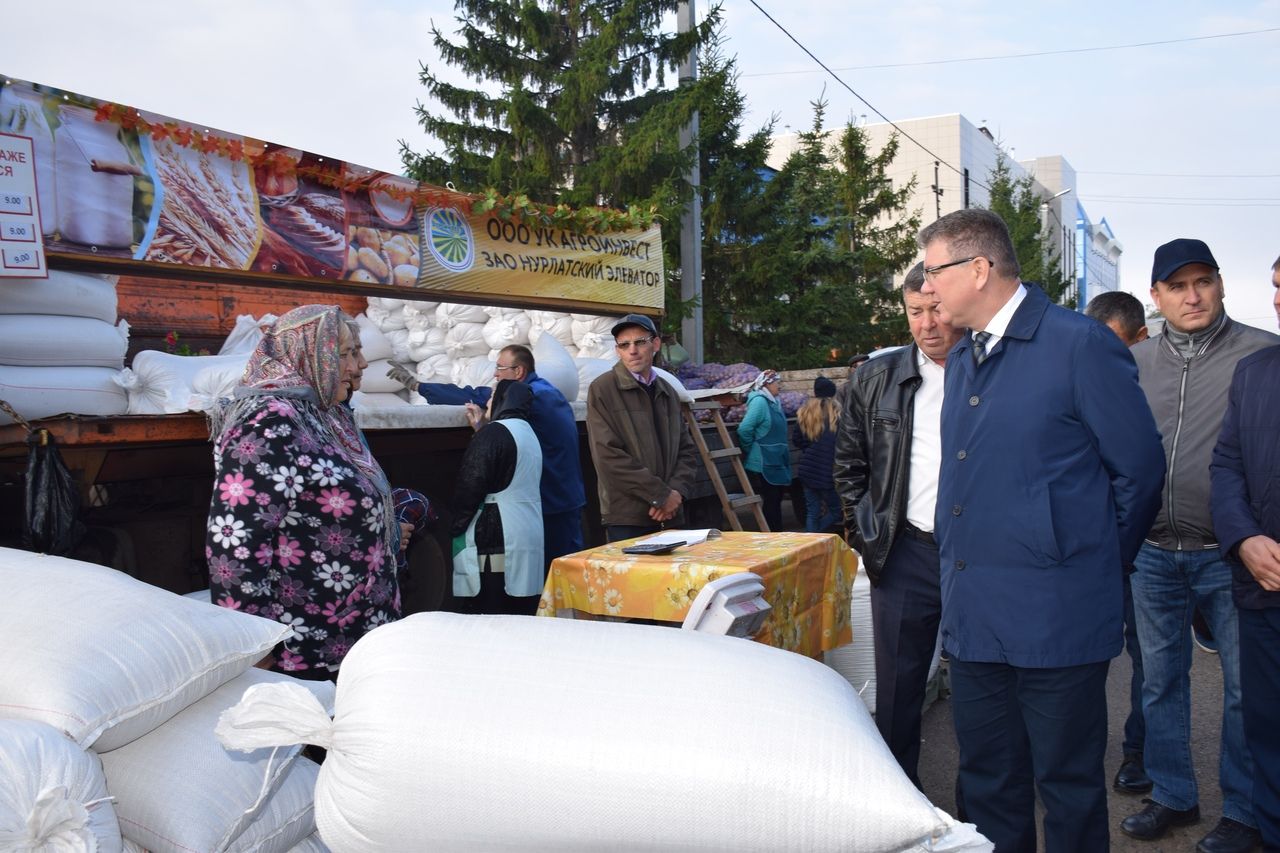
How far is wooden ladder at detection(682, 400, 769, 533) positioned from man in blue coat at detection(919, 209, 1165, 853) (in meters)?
3.64

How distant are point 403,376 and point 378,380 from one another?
180 mm

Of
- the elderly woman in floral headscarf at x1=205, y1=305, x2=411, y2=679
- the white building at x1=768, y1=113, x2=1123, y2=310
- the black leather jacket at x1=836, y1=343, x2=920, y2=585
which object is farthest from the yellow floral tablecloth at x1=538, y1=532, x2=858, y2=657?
the white building at x1=768, y1=113, x2=1123, y2=310

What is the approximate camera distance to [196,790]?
5.82 ft

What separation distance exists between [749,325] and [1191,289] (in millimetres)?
14223

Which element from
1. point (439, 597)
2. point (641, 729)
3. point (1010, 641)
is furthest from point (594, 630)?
point (439, 597)

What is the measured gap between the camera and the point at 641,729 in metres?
1.41

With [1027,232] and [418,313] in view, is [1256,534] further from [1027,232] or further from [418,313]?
[1027,232]

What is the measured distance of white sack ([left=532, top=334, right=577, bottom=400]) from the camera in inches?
225

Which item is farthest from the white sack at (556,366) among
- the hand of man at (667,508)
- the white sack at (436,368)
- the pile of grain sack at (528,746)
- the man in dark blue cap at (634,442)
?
the pile of grain sack at (528,746)

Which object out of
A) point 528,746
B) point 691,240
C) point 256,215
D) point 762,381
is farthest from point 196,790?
point 691,240

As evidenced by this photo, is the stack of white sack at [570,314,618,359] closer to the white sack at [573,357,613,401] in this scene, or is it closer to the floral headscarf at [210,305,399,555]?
the white sack at [573,357,613,401]

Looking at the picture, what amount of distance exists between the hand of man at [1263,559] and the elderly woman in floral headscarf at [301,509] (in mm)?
2495

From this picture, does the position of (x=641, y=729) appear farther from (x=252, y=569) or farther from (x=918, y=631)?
(x=918, y=631)

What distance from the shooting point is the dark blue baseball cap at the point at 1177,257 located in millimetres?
3137
